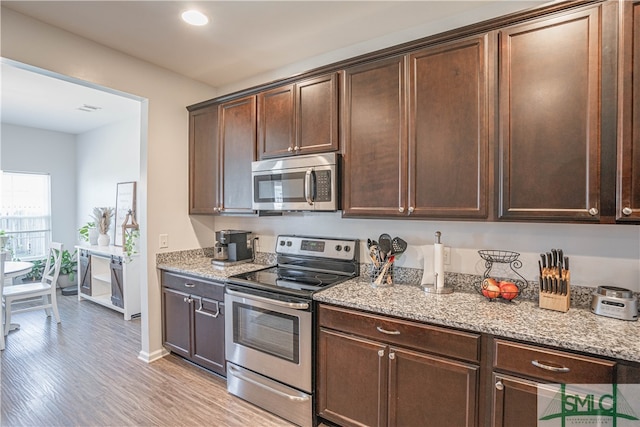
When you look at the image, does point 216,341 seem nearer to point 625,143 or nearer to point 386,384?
point 386,384

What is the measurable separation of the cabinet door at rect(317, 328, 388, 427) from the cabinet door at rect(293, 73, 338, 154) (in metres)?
1.32

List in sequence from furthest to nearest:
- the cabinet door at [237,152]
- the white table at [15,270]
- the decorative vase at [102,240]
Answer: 1. the decorative vase at [102,240]
2. the white table at [15,270]
3. the cabinet door at [237,152]

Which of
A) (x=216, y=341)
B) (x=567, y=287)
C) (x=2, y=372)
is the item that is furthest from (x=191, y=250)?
(x=567, y=287)

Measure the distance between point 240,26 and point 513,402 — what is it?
110 inches

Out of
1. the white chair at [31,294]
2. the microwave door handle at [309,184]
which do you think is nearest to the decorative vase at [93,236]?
the white chair at [31,294]

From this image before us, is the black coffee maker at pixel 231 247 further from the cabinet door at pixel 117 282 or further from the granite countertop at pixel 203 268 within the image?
the cabinet door at pixel 117 282

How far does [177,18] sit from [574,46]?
2.39 metres

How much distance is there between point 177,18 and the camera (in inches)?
86.5

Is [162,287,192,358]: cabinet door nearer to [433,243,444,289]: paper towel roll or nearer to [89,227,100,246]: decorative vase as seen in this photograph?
[433,243,444,289]: paper towel roll

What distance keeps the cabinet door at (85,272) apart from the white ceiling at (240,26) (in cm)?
275

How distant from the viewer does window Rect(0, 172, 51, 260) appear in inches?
210

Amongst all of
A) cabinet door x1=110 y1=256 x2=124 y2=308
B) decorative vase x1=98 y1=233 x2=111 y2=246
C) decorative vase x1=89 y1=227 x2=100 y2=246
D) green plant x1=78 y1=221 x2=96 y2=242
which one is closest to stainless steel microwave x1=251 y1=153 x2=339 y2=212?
cabinet door x1=110 y1=256 x2=124 y2=308

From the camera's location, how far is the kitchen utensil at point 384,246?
2253 mm

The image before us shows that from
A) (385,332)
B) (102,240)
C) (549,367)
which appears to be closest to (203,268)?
(385,332)
